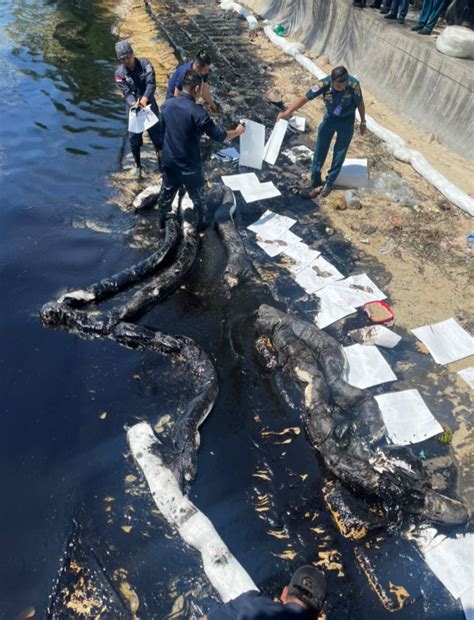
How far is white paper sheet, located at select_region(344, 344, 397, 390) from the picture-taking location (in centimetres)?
463

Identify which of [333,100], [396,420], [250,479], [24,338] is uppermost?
[333,100]

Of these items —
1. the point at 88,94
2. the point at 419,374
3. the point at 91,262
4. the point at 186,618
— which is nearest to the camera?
the point at 186,618

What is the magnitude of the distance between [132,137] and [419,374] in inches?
217

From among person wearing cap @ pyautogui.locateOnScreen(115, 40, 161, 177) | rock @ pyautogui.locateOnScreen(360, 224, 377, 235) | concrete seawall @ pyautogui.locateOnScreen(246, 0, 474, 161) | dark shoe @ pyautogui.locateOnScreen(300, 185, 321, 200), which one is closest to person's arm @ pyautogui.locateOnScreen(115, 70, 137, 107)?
person wearing cap @ pyautogui.locateOnScreen(115, 40, 161, 177)

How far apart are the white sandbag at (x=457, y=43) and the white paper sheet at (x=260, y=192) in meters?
4.26

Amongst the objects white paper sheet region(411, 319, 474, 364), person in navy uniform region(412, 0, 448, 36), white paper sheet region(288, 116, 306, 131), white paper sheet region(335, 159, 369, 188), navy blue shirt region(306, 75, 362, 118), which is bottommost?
white paper sheet region(411, 319, 474, 364)

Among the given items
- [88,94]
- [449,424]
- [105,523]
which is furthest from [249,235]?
[88,94]

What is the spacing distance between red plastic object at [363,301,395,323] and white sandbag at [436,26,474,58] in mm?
5690

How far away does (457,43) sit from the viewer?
7770 mm

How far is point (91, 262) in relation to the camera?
6047mm

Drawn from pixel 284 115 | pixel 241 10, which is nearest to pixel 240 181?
pixel 284 115

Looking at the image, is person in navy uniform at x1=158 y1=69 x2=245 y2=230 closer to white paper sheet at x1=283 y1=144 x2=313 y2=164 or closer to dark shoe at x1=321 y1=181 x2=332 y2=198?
dark shoe at x1=321 y1=181 x2=332 y2=198

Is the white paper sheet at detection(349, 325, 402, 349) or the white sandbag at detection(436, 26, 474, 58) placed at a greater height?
the white sandbag at detection(436, 26, 474, 58)

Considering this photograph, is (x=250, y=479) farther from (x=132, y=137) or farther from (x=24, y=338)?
(x=132, y=137)
